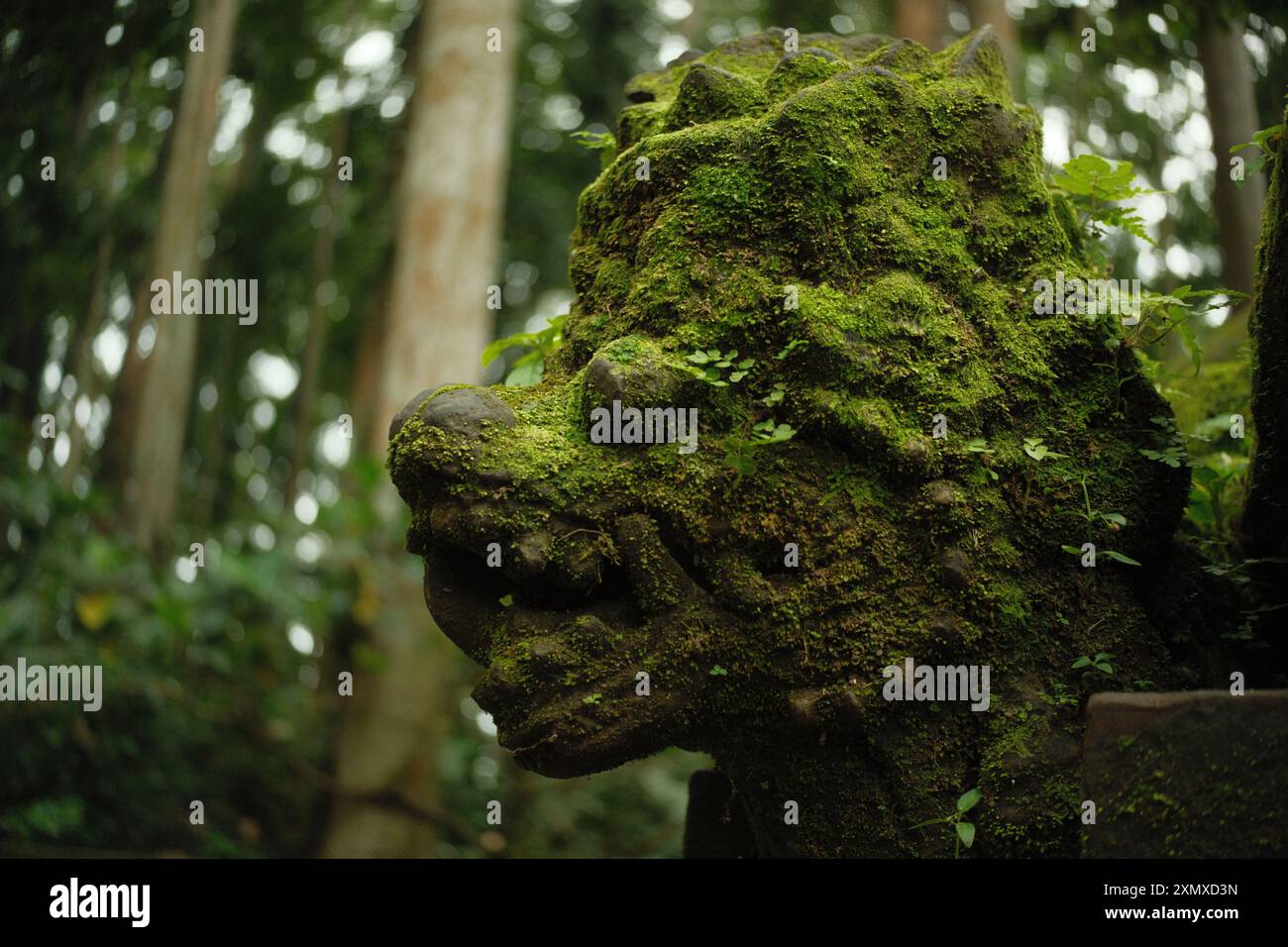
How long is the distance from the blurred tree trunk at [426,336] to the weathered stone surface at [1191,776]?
685 centimetres

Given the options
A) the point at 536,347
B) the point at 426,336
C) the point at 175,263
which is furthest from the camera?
the point at 426,336

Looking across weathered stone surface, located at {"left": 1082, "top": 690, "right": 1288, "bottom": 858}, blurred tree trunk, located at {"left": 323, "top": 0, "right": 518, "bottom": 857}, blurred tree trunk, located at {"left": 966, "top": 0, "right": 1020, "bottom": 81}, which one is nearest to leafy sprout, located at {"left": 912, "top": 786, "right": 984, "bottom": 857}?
weathered stone surface, located at {"left": 1082, "top": 690, "right": 1288, "bottom": 858}

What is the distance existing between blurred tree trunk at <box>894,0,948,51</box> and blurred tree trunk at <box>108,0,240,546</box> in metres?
5.52

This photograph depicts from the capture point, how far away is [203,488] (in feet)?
40.8

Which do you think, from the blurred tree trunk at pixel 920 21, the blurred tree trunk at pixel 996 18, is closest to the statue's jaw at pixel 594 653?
the blurred tree trunk at pixel 996 18

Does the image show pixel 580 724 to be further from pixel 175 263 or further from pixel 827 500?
pixel 175 263

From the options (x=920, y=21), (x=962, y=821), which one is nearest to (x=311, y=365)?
(x=920, y=21)

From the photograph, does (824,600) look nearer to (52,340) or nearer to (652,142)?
(652,142)

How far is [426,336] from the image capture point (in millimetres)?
8625

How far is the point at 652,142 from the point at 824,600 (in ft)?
4.11

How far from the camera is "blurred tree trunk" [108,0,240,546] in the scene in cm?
805

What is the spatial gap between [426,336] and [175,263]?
6.44 feet

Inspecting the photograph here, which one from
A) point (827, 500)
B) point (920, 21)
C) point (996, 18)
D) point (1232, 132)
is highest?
point (920, 21)

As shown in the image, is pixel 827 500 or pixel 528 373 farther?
pixel 528 373
